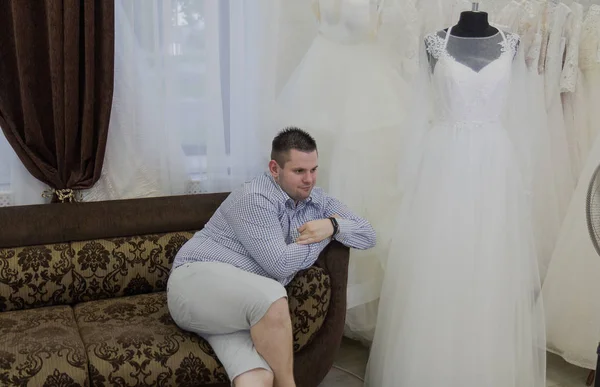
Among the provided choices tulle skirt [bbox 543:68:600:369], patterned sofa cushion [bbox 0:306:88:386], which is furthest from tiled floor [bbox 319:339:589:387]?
patterned sofa cushion [bbox 0:306:88:386]

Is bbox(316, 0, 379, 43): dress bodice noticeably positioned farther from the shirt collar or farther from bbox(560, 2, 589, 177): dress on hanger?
bbox(560, 2, 589, 177): dress on hanger

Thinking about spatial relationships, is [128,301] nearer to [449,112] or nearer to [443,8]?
[449,112]

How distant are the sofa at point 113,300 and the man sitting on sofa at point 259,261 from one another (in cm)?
8

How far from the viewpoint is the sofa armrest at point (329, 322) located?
2221 mm

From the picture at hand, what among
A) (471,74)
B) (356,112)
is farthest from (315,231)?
(471,74)

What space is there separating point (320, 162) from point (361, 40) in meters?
0.52

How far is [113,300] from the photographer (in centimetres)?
241

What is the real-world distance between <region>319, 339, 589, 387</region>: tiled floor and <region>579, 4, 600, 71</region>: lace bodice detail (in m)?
1.30

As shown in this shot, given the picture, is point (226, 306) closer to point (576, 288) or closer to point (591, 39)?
point (576, 288)

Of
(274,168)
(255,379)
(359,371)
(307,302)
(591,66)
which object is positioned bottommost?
(359,371)

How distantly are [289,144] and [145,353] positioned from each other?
2.62ft

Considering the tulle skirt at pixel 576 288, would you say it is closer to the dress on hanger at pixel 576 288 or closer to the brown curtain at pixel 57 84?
the dress on hanger at pixel 576 288

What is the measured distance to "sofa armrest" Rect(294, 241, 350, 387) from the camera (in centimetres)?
222

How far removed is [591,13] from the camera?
9.27ft
